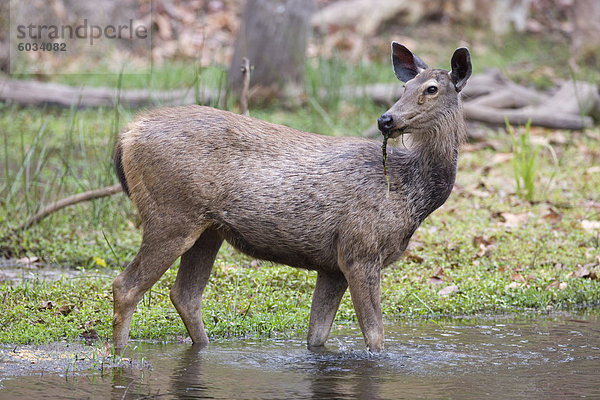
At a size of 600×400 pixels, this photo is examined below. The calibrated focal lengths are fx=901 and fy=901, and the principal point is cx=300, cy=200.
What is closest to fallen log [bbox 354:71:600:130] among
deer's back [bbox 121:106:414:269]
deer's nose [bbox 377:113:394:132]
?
deer's back [bbox 121:106:414:269]

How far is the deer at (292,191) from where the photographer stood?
565 cm

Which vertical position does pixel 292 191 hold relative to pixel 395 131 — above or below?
below

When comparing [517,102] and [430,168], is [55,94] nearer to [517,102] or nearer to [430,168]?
[517,102]

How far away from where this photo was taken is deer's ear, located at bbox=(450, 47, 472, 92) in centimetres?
561

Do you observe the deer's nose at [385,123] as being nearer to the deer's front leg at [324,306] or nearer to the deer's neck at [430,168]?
the deer's neck at [430,168]

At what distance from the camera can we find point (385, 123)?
5.44m

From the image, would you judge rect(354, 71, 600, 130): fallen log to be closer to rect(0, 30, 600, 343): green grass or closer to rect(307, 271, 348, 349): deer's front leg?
rect(0, 30, 600, 343): green grass

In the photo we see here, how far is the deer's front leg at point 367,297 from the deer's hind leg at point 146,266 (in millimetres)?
1035

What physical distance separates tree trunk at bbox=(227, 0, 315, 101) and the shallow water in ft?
26.2

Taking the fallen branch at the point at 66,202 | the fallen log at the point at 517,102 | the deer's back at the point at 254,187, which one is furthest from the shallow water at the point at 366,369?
the fallen log at the point at 517,102

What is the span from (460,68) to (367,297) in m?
1.56

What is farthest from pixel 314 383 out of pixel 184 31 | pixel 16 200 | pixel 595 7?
pixel 184 31

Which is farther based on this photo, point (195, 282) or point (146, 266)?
point (195, 282)

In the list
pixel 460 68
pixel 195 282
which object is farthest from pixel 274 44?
pixel 460 68
